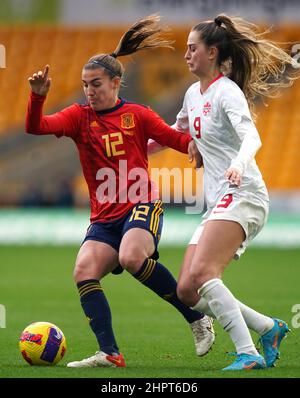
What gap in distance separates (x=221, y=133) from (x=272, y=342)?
4.73 feet

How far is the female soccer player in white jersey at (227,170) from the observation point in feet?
20.1

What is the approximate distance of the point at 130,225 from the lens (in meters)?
6.76

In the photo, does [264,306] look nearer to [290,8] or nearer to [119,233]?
[119,233]

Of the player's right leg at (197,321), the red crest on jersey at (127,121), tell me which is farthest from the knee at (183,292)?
the red crest on jersey at (127,121)

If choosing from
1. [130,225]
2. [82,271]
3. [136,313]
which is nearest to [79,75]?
[136,313]

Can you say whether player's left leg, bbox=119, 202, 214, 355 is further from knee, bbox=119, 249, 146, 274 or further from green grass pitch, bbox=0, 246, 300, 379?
green grass pitch, bbox=0, 246, 300, 379

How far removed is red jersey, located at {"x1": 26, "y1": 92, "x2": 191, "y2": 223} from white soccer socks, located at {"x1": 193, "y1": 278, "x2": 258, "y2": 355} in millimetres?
1067

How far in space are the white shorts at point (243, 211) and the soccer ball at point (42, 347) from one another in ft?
4.38

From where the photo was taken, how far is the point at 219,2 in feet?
74.7

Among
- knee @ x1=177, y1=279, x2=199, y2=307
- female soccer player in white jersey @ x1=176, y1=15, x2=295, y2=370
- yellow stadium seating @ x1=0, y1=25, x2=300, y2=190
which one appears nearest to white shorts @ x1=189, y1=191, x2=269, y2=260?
female soccer player in white jersey @ x1=176, y1=15, x2=295, y2=370

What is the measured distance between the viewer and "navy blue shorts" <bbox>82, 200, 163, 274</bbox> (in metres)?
6.79

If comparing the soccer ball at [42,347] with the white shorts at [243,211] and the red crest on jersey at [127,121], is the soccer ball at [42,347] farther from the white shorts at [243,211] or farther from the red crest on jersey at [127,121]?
the red crest on jersey at [127,121]

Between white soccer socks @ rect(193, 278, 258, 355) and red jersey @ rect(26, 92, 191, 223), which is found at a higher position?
red jersey @ rect(26, 92, 191, 223)
